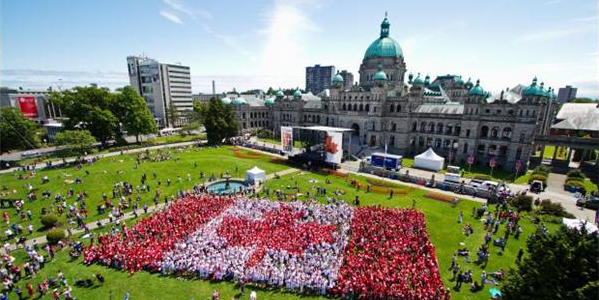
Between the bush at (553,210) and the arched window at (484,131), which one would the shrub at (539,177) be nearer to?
the bush at (553,210)

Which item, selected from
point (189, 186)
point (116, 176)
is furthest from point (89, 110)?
point (189, 186)

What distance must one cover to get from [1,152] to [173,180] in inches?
1898

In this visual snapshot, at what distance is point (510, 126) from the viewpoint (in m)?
47.2

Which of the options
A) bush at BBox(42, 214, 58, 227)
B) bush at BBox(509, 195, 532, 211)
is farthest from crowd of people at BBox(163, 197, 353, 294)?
bush at BBox(509, 195, 532, 211)

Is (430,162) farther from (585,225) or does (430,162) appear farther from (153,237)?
(153,237)

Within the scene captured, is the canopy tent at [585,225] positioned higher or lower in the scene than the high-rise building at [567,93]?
lower

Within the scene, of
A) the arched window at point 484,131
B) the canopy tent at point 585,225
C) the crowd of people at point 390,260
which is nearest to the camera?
the canopy tent at point 585,225

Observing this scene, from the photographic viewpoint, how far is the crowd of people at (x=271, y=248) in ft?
61.1

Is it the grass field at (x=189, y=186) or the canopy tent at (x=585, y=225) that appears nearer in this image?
the canopy tent at (x=585, y=225)

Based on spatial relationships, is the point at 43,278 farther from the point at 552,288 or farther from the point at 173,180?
the point at 552,288

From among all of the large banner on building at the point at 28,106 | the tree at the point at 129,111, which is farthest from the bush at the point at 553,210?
the large banner on building at the point at 28,106

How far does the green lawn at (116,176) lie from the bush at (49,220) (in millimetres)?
968

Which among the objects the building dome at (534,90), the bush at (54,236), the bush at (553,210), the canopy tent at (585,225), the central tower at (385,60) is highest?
the central tower at (385,60)

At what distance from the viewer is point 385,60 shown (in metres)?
66.2
